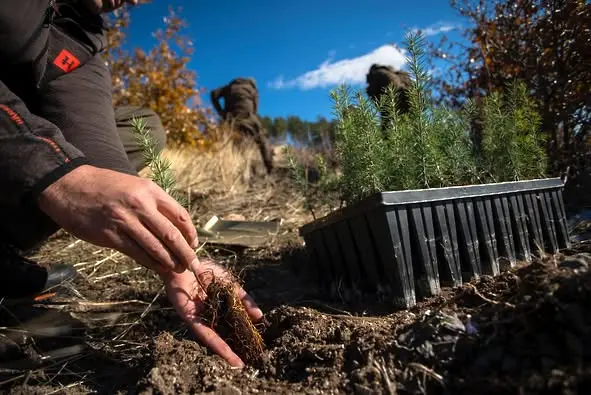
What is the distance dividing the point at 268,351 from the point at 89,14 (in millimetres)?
2269

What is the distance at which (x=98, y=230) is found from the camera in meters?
1.31

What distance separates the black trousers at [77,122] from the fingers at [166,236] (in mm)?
619

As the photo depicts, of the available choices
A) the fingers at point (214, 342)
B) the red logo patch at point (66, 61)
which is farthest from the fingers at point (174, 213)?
the red logo patch at point (66, 61)

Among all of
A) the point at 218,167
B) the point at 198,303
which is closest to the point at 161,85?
the point at 218,167

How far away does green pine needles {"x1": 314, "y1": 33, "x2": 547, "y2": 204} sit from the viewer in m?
2.01

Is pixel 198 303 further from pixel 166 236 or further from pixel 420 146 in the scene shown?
pixel 420 146

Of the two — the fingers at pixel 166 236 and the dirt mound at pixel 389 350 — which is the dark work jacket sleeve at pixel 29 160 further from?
the dirt mound at pixel 389 350

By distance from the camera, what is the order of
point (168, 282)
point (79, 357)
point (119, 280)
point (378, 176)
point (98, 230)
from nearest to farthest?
point (98, 230) → point (168, 282) → point (79, 357) → point (378, 176) → point (119, 280)

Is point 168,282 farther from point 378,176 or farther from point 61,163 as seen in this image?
point 378,176

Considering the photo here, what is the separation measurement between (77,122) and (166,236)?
4.05ft

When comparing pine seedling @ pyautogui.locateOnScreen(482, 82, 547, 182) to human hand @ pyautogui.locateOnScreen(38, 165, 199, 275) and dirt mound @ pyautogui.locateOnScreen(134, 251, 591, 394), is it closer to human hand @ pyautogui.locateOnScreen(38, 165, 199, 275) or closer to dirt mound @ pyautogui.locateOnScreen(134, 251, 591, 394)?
dirt mound @ pyautogui.locateOnScreen(134, 251, 591, 394)

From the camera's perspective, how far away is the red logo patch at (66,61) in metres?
2.38

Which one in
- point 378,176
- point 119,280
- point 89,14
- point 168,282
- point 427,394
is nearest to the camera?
point 427,394

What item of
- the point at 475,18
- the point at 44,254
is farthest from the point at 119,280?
the point at 475,18
